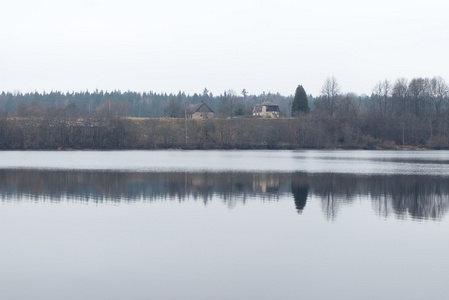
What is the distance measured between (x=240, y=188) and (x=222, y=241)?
13.0 meters

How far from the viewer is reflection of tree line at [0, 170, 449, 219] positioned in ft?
75.6

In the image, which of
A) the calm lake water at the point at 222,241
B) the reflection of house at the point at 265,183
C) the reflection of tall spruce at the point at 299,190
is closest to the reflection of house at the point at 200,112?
the reflection of house at the point at 265,183

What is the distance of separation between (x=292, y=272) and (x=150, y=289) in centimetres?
349

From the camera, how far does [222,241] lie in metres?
14.9

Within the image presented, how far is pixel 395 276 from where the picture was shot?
1148cm

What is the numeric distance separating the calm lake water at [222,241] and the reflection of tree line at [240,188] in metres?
0.11

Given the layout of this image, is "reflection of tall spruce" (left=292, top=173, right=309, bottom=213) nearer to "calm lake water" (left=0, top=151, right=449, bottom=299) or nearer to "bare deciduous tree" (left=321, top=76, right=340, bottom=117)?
"calm lake water" (left=0, top=151, right=449, bottom=299)

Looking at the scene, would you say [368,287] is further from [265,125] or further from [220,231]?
[265,125]

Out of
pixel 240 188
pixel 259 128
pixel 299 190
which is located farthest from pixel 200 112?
pixel 299 190

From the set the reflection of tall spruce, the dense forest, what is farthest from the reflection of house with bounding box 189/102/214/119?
the reflection of tall spruce

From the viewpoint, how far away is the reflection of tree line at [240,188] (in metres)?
23.0

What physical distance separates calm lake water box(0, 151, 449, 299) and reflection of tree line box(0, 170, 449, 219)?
0.37 feet

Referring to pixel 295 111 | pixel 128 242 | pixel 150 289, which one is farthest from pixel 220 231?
pixel 295 111

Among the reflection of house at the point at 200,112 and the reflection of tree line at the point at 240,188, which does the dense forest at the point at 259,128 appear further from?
the reflection of tree line at the point at 240,188
